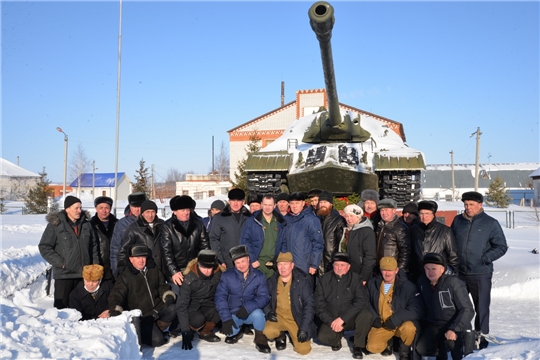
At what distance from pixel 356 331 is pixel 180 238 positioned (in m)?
2.30

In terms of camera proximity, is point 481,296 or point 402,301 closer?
point 402,301

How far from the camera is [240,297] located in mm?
5473

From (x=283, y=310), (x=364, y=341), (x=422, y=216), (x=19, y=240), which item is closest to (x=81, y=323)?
(x=283, y=310)

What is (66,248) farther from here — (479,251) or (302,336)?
(479,251)

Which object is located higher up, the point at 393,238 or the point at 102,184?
the point at 102,184

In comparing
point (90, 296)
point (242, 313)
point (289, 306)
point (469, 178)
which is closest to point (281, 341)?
point (289, 306)

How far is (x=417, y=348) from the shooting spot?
4777mm

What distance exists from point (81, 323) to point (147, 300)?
1688 millimetres

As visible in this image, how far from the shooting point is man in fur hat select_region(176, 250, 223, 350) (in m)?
5.46

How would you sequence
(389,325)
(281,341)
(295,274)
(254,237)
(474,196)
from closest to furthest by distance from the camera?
(389,325), (281,341), (295,274), (474,196), (254,237)

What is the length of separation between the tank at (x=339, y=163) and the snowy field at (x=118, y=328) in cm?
258

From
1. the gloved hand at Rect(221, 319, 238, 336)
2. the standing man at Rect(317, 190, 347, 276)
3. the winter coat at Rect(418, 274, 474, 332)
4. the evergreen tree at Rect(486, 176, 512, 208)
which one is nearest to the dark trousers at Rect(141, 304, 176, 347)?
the gloved hand at Rect(221, 319, 238, 336)

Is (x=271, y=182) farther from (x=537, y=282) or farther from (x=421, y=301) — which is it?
(x=421, y=301)

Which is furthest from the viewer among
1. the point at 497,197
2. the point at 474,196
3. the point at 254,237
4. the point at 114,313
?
the point at 497,197
